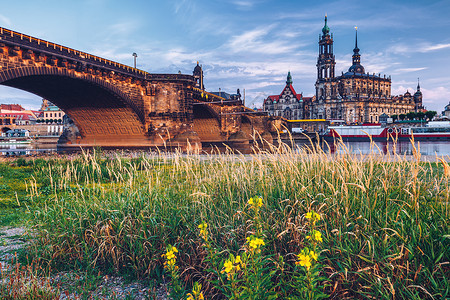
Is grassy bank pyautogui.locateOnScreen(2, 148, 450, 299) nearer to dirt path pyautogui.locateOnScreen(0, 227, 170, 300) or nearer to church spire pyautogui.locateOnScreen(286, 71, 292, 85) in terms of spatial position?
dirt path pyautogui.locateOnScreen(0, 227, 170, 300)

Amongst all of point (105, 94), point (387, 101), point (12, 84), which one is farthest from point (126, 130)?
point (387, 101)

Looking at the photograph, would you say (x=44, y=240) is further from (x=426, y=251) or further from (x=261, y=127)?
(x=261, y=127)

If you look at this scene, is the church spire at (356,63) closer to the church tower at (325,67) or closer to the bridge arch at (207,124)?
the church tower at (325,67)

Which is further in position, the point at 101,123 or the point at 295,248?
the point at 101,123

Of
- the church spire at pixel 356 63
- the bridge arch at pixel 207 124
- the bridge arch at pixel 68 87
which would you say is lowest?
the bridge arch at pixel 207 124

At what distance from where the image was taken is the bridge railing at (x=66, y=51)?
20.7 meters

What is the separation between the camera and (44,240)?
466cm

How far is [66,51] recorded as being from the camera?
25.3 m

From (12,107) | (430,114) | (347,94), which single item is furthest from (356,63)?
(12,107)

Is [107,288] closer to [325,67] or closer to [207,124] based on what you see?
[207,124]

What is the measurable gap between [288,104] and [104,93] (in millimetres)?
107097

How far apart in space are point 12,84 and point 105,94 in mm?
7473

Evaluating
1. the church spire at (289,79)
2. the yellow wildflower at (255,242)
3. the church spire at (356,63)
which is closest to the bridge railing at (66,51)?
the yellow wildflower at (255,242)

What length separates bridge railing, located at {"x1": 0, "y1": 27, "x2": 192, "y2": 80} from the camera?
20719mm
